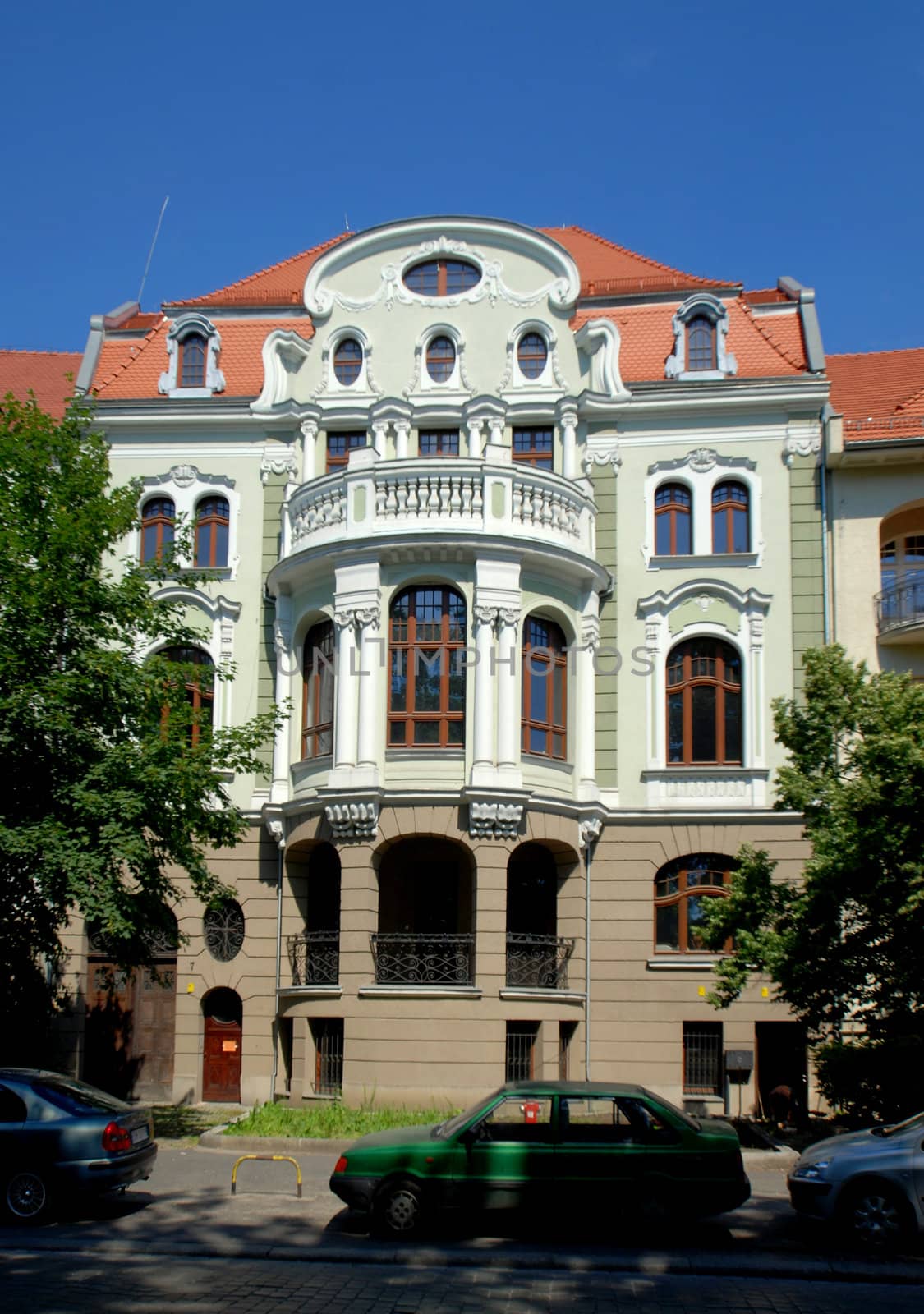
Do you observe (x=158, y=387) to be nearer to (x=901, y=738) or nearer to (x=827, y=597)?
(x=827, y=597)

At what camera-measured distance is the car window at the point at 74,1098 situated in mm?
15242

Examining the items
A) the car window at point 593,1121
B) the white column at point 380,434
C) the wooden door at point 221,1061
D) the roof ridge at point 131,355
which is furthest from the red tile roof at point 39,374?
the car window at point 593,1121

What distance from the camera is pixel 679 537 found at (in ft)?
87.8

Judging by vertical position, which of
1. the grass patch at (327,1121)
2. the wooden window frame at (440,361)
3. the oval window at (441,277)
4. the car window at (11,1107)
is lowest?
the grass patch at (327,1121)

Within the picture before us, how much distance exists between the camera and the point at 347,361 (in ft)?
92.3

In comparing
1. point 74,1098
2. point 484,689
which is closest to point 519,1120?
point 74,1098

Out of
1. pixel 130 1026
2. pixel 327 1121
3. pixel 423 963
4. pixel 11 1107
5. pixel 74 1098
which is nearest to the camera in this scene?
pixel 11 1107

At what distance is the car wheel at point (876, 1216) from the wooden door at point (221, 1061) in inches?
573

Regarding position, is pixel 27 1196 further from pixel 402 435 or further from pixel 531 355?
pixel 531 355

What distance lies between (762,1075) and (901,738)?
29.5 feet

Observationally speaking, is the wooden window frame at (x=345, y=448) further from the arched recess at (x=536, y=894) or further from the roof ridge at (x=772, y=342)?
the arched recess at (x=536, y=894)

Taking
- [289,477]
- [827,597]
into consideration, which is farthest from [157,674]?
[827,597]

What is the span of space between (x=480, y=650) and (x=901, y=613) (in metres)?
7.80

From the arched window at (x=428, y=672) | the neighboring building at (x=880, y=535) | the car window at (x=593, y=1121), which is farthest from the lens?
the neighboring building at (x=880, y=535)
